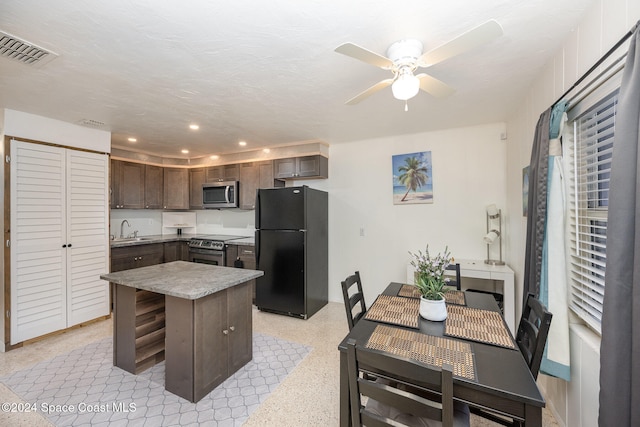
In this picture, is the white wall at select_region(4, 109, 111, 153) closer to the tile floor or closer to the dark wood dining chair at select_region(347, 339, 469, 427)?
the tile floor

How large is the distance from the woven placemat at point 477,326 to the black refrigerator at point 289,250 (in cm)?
199

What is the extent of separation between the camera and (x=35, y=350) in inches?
101

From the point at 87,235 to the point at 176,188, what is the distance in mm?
1710

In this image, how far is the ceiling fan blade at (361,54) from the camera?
1.24 m

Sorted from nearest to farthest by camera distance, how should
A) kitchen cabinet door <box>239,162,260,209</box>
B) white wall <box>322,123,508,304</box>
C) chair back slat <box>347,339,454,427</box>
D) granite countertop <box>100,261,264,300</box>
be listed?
chair back slat <box>347,339,454,427</box>, granite countertop <box>100,261,264,300</box>, white wall <box>322,123,508,304</box>, kitchen cabinet door <box>239,162,260,209</box>

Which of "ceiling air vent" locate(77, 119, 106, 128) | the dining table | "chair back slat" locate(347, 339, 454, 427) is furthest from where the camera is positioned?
"ceiling air vent" locate(77, 119, 106, 128)

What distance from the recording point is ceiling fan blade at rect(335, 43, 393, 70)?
1.24 metres

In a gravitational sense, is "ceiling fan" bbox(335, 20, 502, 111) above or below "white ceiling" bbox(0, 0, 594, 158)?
below

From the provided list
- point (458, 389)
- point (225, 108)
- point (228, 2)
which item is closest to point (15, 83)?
point (225, 108)

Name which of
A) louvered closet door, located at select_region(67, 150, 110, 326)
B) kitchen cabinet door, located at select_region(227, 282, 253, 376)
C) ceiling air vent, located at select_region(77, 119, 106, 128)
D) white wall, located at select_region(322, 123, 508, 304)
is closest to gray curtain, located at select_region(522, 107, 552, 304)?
white wall, located at select_region(322, 123, 508, 304)

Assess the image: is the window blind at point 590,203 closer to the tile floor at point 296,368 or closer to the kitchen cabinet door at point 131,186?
the tile floor at point 296,368

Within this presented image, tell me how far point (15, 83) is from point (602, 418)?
13.6 feet

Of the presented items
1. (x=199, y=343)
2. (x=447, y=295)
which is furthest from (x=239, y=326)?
(x=447, y=295)

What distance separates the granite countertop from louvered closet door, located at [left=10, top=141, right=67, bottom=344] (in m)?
1.35
